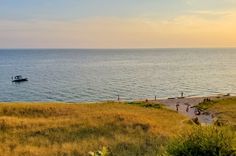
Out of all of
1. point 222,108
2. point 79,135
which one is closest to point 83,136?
point 79,135

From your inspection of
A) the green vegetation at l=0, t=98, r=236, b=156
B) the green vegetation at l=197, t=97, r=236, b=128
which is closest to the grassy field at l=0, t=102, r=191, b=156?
the green vegetation at l=0, t=98, r=236, b=156

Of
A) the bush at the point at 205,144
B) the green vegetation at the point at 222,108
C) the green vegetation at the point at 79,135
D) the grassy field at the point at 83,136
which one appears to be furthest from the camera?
the green vegetation at the point at 222,108

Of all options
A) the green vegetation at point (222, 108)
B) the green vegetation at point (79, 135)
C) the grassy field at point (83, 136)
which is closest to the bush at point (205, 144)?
the green vegetation at point (79, 135)

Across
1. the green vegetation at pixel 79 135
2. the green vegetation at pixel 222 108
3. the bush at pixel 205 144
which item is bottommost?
the green vegetation at pixel 222 108

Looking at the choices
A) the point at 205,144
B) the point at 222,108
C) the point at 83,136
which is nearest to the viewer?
the point at 205,144

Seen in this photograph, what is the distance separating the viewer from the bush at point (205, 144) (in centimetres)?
1142

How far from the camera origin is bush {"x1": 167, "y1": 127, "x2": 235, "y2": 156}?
450 inches

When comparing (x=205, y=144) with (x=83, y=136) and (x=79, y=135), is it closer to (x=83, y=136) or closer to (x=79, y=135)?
(x=83, y=136)

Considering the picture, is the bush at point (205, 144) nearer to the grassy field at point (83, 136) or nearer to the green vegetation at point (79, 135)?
the green vegetation at point (79, 135)

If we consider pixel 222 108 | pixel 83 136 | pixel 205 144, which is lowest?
pixel 222 108

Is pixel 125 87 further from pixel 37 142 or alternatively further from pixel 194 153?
pixel 194 153

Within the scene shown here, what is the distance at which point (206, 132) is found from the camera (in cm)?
1182

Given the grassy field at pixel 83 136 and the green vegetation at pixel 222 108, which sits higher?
the grassy field at pixel 83 136

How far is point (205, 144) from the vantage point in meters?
11.5
